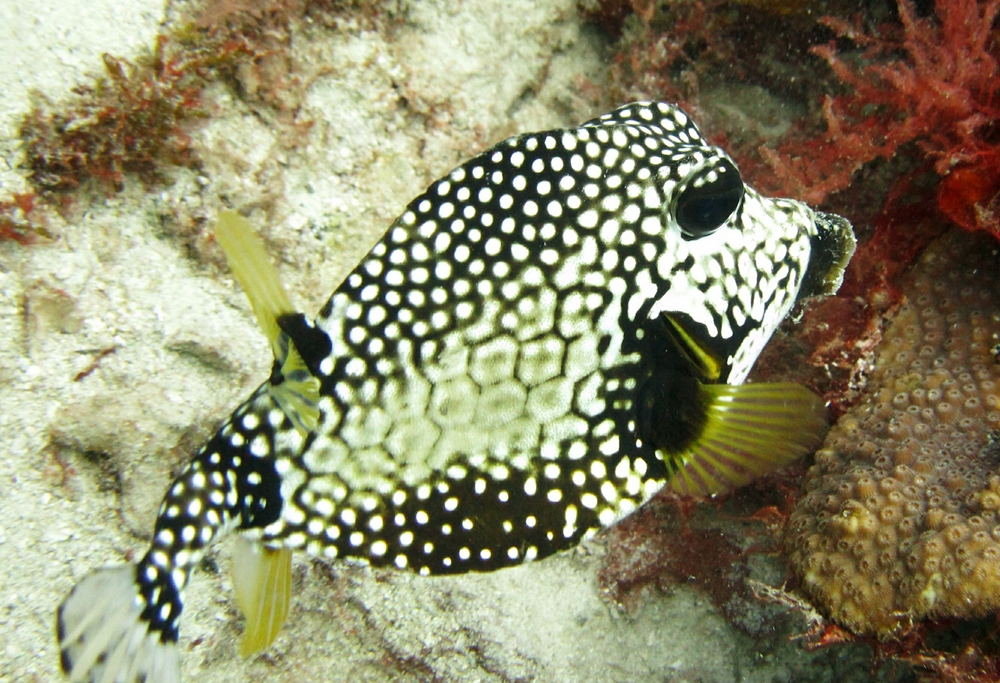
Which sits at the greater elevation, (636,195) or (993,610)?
(636,195)

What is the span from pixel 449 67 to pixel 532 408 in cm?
202

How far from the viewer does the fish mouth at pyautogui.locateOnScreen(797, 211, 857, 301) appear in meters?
2.05

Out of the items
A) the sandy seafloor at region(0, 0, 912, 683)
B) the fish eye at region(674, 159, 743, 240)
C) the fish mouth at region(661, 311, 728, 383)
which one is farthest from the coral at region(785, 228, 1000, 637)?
the fish eye at region(674, 159, 743, 240)

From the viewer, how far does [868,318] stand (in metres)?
2.64

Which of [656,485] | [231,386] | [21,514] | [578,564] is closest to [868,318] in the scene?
[656,485]

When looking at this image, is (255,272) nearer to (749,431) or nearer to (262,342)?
(262,342)

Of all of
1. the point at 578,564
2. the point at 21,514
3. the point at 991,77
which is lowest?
the point at 578,564

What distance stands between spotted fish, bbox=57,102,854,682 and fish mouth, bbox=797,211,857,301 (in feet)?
1.37

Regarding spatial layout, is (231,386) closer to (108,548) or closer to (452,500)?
(108,548)

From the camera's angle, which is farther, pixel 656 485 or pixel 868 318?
pixel 868 318

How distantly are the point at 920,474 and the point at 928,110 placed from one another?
1375mm

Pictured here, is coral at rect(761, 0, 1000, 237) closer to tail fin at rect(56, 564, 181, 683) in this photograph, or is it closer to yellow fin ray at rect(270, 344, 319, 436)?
yellow fin ray at rect(270, 344, 319, 436)

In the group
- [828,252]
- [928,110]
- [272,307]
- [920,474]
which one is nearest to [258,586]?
[272,307]

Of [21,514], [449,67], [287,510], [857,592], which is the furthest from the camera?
[449,67]
